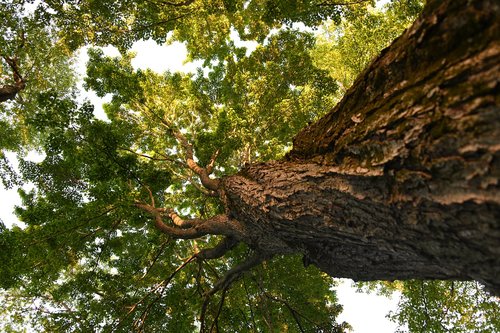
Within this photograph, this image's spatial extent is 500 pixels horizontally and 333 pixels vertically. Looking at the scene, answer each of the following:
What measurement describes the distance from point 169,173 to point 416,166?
17.9ft

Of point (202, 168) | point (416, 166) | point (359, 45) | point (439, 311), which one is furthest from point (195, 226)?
point (359, 45)

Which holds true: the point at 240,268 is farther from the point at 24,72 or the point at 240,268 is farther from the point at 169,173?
the point at 24,72

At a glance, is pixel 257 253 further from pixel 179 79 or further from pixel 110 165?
pixel 179 79

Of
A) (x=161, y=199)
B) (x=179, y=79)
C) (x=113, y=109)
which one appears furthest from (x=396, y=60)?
(x=113, y=109)

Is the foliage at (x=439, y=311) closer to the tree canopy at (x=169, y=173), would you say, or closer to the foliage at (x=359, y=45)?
the tree canopy at (x=169, y=173)

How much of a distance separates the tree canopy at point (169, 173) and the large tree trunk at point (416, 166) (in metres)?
1.23

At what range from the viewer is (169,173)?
21.6ft

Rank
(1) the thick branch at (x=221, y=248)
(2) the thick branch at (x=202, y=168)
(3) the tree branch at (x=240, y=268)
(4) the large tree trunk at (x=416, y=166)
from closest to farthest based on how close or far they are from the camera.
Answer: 1. (4) the large tree trunk at (x=416, y=166)
2. (3) the tree branch at (x=240, y=268)
3. (1) the thick branch at (x=221, y=248)
4. (2) the thick branch at (x=202, y=168)

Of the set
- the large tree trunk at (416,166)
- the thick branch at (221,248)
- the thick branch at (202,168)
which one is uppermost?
the thick branch at (202,168)

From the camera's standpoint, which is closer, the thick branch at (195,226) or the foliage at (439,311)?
the thick branch at (195,226)

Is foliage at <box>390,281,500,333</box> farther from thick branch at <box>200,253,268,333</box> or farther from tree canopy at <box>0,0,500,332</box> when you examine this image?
thick branch at <box>200,253,268,333</box>

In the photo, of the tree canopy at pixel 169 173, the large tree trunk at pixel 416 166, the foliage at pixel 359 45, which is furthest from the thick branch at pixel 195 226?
the foliage at pixel 359 45

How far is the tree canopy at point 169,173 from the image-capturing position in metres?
5.77

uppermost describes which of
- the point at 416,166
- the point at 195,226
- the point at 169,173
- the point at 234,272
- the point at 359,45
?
the point at 359,45
